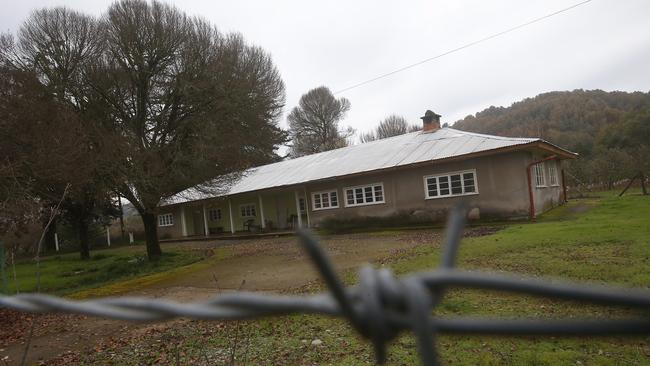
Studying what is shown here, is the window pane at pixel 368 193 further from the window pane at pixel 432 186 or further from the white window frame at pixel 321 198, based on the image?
the window pane at pixel 432 186

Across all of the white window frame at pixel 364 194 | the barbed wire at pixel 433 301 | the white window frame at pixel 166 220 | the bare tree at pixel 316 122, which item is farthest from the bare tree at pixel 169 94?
the bare tree at pixel 316 122

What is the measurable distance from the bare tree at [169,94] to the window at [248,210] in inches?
483

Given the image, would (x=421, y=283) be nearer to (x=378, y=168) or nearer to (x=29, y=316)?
(x=29, y=316)

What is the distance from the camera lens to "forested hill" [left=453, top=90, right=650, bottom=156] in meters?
38.6

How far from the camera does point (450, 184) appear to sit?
62.0 feet

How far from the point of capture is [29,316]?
9266 mm

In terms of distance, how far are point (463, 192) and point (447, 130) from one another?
5.46 m

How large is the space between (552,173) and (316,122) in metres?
32.9

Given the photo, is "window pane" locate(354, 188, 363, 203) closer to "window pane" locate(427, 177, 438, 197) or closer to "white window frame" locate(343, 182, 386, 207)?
"white window frame" locate(343, 182, 386, 207)

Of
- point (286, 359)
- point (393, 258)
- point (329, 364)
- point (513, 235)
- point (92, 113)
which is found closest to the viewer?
point (329, 364)

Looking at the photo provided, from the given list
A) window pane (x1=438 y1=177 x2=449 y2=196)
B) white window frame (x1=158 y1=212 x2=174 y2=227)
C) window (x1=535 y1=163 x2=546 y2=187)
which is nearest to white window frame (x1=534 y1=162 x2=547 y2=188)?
window (x1=535 y1=163 x2=546 y2=187)

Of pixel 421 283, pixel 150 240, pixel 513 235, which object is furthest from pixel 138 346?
pixel 150 240

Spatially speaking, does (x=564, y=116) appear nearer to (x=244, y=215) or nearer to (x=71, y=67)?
(x=244, y=215)

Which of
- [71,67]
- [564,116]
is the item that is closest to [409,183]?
[71,67]
